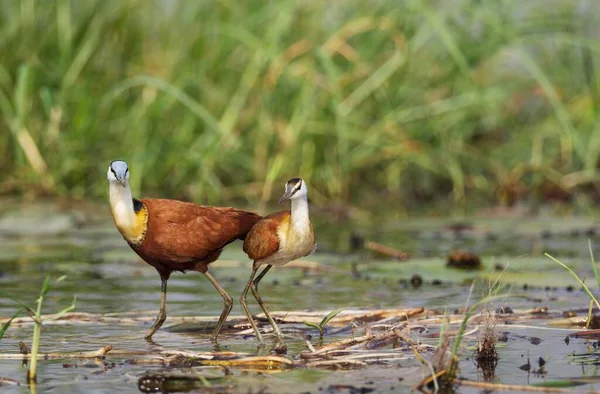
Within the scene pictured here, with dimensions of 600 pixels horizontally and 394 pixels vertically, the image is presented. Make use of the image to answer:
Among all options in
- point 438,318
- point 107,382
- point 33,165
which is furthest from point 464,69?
point 107,382

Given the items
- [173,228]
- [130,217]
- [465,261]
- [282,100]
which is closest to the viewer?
[130,217]

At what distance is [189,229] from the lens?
17.8 ft

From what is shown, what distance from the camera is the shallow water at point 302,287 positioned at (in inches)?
181

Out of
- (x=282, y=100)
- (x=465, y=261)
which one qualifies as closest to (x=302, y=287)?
(x=465, y=261)

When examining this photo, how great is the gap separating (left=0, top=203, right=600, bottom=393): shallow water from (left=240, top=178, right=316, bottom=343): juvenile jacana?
1.31 feet

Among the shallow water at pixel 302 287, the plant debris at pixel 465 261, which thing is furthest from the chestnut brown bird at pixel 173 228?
the plant debris at pixel 465 261

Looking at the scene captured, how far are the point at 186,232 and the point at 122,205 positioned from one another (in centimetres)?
33

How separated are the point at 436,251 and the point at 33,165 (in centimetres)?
369

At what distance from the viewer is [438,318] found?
5.80 m

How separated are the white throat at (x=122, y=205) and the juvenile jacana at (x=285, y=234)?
0.52 meters

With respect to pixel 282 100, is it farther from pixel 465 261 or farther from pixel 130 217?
pixel 130 217

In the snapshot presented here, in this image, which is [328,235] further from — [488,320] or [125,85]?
[488,320]

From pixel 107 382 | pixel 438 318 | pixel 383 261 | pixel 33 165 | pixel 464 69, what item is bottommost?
pixel 107 382

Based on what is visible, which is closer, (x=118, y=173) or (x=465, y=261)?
(x=118, y=173)
